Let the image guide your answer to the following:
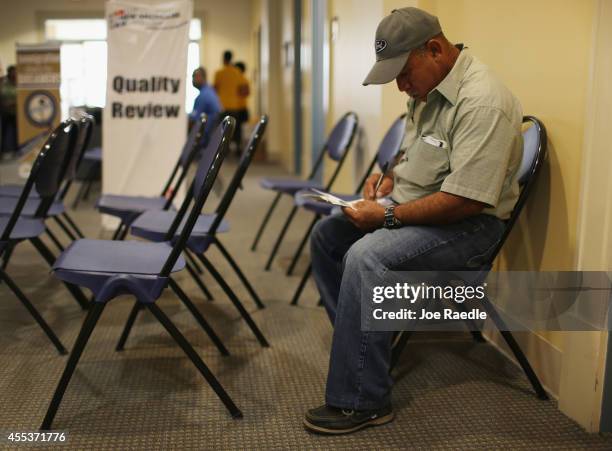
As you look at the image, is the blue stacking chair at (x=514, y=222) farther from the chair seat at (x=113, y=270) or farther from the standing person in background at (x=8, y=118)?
the standing person in background at (x=8, y=118)

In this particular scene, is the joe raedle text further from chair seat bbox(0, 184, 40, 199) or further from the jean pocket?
chair seat bbox(0, 184, 40, 199)

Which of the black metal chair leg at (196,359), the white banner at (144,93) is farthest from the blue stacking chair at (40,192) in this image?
the white banner at (144,93)

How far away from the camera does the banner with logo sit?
18.1ft

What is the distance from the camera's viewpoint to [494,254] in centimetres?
205

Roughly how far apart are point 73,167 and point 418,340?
187 centimetres

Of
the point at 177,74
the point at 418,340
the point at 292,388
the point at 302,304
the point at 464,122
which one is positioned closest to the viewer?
the point at 464,122

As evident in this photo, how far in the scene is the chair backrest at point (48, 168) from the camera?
226 centimetres

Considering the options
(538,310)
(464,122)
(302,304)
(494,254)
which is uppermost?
(464,122)

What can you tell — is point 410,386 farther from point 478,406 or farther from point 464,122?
point 464,122

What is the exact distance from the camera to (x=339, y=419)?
6.18 feet

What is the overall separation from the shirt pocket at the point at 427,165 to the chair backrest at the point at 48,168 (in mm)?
1211

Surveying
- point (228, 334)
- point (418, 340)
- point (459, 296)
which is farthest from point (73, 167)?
point (459, 296)

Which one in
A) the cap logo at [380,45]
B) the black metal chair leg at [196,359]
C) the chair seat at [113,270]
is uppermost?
the cap logo at [380,45]

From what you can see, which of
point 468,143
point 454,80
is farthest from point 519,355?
point 454,80
